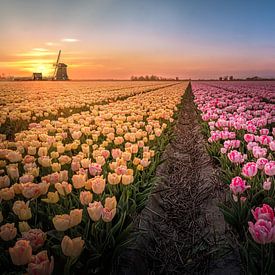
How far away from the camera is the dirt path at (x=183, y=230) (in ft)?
8.43

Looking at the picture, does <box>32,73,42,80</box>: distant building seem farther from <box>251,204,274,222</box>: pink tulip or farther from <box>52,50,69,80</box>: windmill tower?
<box>251,204,274,222</box>: pink tulip

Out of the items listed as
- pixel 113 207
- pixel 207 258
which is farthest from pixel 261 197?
pixel 113 207

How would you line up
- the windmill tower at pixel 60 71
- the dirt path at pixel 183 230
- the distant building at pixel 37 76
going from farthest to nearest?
the windmill tower at pixel 60 71
the distant building at pixel 37 76
the dirt path at pixel 183 230

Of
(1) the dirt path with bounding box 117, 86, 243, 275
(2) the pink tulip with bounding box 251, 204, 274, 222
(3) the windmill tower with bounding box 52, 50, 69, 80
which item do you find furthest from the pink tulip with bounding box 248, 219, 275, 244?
(3) the windmill tower with bounding box 52, 50, 69, 80

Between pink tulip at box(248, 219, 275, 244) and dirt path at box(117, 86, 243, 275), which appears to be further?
dirt path at box(117, 86, 243, 275)

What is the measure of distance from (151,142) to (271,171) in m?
2.57

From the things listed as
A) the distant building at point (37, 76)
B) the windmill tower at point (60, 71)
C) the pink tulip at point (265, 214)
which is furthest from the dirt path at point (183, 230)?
the windmill tower at point (60, 71)

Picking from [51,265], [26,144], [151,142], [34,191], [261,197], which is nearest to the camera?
[51,265]

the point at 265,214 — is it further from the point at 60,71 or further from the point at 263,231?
the point at 60,71

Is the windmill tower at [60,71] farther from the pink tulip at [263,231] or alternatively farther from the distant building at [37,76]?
the pink tulip at [263,231]

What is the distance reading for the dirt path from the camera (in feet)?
8.43

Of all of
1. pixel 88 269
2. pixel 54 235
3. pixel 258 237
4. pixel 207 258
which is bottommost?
pixel 207 258

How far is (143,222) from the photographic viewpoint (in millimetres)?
3055

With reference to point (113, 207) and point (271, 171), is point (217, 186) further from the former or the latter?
point (113, 207)
